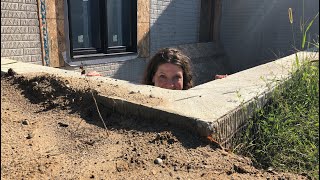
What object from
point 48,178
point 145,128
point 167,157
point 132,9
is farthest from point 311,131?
point 132,9

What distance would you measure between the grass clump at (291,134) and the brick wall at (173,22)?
17.0 feet

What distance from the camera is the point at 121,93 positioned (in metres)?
2.11

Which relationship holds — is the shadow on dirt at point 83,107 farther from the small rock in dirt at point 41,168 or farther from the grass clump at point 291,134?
the small rock in dirt at point 41,168

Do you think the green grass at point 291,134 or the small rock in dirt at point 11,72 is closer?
the green grass at point 291,134

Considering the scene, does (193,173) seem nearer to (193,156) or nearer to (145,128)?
(193,156)

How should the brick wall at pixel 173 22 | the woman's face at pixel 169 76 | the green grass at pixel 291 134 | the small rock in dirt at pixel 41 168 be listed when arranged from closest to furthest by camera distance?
the small rock in dirt at pixel 41 168 < the green grass at pixel 291 134 < the woman's face at pixel 169 76 < the brick wall at pixel 173 22

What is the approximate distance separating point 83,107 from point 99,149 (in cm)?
57

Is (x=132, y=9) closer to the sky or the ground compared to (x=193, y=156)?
closer to the sky

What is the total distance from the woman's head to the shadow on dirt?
1039 mm

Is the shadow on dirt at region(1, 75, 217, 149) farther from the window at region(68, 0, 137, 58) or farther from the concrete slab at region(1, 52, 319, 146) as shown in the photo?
the window at region(68, 0, 137, 58)

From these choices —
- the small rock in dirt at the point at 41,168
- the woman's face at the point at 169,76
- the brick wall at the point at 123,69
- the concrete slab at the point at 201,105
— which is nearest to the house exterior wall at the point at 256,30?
the brick wall at the point at 123,69

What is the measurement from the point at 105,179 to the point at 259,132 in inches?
42.6

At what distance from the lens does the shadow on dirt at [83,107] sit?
165 centimetres

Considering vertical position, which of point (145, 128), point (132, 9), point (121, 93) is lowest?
point (145, 128)
